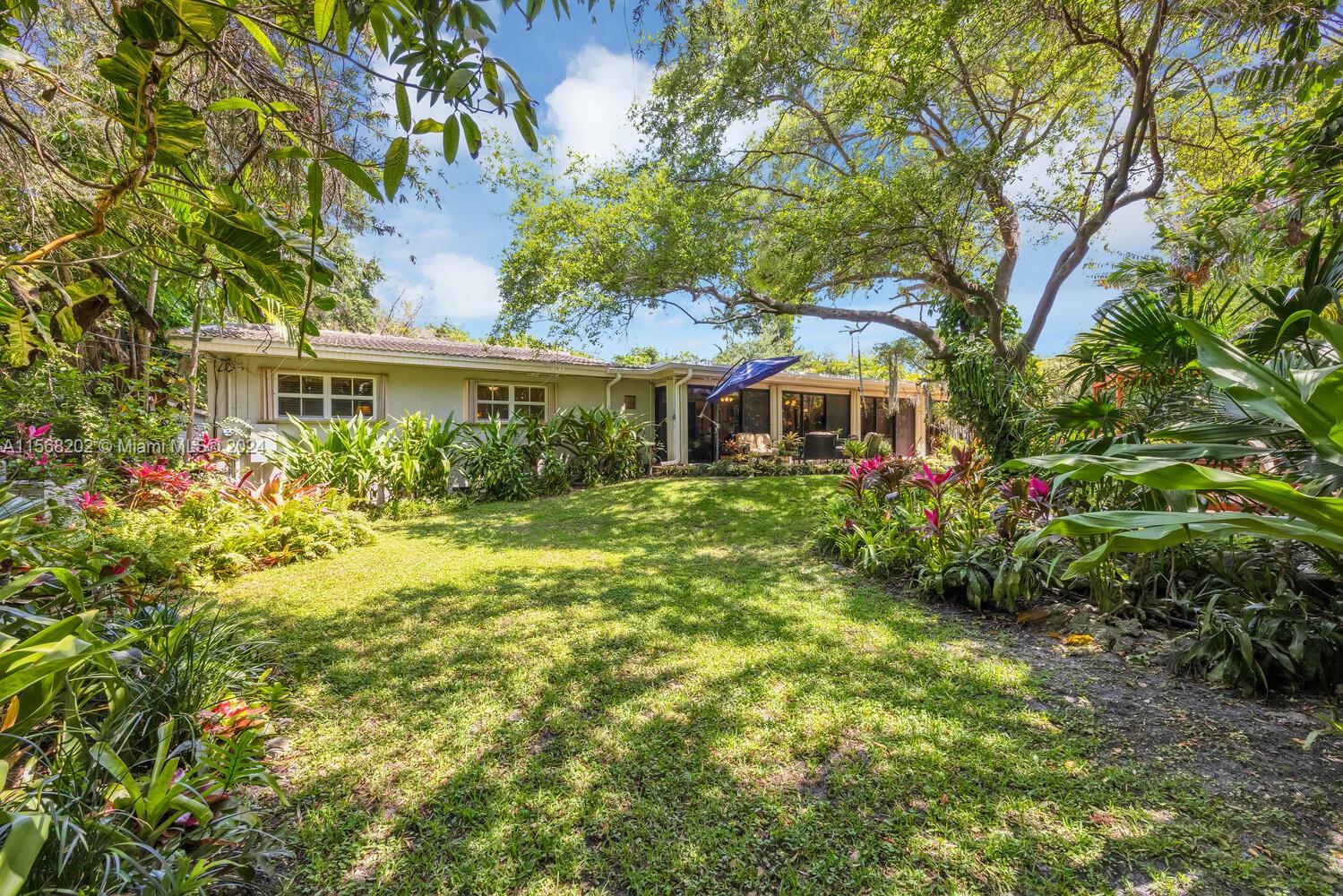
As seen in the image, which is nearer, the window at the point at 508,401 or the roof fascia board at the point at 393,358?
the roof fascia board at the point at 393,358

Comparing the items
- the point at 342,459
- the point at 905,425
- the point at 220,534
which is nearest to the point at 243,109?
the point at 220,534

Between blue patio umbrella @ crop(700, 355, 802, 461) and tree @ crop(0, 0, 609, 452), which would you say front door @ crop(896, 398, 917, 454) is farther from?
tree @ crop(0, 0, 609, 452)

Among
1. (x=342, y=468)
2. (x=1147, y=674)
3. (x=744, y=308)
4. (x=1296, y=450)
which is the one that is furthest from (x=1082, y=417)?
(x=342, y=468)

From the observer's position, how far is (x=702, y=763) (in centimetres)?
216

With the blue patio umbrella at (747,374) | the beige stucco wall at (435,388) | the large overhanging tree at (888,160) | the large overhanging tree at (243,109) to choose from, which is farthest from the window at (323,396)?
the large overhanging tree at (243,109)

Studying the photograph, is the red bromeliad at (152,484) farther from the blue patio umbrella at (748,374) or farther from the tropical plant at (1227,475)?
the blue patio umbrella at (748,374)

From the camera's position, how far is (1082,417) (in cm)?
362

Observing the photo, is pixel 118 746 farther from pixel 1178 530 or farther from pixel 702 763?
pixel 1178 530

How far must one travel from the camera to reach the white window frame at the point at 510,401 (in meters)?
11.0

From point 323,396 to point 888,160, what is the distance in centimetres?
1148

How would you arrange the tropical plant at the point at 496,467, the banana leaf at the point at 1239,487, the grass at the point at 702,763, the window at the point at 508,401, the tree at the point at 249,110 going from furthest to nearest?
the window at the point at 508,401 → the tropical plant at the point at 496,467 → the grass at the point at 702,763 → the tree at the point at 249,110 → the banana leaf at the point at 1239,487

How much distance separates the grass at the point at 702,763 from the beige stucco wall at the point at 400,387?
6.01 m

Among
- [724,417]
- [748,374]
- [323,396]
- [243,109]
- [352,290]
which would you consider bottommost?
[724,417]

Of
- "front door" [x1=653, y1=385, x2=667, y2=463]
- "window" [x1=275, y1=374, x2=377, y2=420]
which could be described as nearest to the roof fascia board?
"window" [x1=275, y1=374, x2=377, y2=420]
